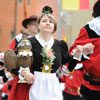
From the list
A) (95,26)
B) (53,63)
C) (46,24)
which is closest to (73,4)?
(46,24)

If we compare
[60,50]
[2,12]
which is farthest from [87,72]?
[2,12]

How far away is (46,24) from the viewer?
13.6ft

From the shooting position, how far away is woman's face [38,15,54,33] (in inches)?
163

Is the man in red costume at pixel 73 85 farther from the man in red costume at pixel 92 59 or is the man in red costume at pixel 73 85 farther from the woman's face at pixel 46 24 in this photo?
the man in red costume at pixel 92 59

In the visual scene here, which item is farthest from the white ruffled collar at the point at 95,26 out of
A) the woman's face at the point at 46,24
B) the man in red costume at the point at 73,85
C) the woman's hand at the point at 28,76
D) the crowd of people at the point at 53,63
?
the man in red costume at the point at 73,85

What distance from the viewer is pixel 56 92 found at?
4.04m

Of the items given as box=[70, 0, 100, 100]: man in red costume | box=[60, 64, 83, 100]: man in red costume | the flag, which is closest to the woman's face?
box=[70, 0, 100, 100]: man in red costume

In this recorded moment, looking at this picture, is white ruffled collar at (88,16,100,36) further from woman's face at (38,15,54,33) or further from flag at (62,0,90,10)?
flag at (62,0,90,10)

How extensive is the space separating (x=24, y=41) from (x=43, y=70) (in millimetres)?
474

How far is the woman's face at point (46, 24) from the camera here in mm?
4129

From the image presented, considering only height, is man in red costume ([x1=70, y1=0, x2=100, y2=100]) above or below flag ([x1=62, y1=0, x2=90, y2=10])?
below

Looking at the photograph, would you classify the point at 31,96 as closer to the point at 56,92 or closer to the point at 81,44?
the point at 56,92

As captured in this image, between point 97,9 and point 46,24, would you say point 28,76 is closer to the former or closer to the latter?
point 46,24

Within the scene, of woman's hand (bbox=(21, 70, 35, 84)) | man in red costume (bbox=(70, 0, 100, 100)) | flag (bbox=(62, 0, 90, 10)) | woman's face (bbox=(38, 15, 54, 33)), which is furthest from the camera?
flag (bbox=(62, 0, 90, 10))
